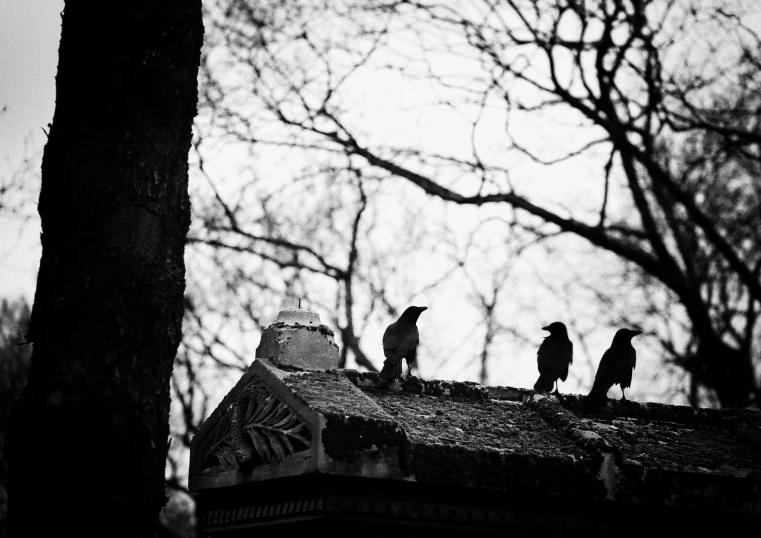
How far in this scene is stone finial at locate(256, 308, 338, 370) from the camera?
548 cm

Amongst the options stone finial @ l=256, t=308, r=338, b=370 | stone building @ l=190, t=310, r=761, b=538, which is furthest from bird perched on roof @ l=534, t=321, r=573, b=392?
stone finial @ l=256, t=308, r=338, b=370

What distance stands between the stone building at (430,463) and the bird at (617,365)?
74 centimetres

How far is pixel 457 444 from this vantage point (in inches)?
197

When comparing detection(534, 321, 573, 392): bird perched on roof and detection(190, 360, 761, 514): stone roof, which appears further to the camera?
detection(534, 321, 573, 392): bird perched on roof

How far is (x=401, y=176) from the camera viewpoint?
46.8 ft

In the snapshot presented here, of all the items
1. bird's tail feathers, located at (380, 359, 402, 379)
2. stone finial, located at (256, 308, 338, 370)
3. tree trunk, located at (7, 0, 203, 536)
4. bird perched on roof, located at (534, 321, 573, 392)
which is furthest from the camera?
bird perched on roof, located at (534, 321, 573, 392)

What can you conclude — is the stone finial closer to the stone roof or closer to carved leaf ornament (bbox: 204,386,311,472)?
the stone roof

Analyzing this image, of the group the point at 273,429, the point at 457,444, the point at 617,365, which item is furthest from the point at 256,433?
the point at 617,365

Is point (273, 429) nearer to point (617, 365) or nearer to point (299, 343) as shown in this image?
point (299, 343)

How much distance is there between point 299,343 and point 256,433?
65 centimetres

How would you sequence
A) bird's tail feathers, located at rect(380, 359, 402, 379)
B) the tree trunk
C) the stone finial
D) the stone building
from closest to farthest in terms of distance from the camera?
the tree trunk, the stone building, the stone finial, bird's tail feathers, located at rect(380, 359, 402, 379)

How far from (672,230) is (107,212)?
1203 centimetres

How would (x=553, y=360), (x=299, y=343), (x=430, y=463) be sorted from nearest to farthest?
(x=430, y=463)
(x=299, y=343)
(x=553, y=360)

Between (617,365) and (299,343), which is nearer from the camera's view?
(299,343)
